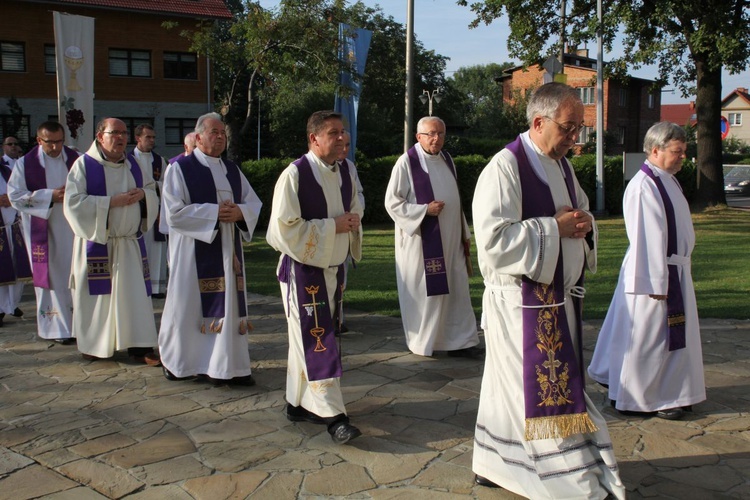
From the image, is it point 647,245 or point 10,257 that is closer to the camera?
point 647,245

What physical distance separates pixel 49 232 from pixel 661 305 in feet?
19.2

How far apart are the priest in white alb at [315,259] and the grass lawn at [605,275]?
3.86 m

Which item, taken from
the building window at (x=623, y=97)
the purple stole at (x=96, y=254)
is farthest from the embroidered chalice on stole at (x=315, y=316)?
the building window at (x=623, y=97)

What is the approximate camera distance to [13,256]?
8773 millimetres

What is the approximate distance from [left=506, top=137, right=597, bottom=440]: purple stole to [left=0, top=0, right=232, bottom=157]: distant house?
1083 inches

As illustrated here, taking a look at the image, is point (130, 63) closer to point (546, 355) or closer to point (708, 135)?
point (708, 135)

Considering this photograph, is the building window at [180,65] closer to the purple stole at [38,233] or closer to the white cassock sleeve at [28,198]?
the purple stole at [38,233]

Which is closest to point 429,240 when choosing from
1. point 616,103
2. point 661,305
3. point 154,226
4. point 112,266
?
point 661,305

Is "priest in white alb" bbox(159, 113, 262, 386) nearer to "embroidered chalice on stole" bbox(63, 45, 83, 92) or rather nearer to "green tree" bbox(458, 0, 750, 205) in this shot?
"embroidered chalice on stole" bbox(63, 45, 83, 92)

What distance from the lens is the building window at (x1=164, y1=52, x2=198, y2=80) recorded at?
32.9 m

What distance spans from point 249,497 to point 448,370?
281 cm

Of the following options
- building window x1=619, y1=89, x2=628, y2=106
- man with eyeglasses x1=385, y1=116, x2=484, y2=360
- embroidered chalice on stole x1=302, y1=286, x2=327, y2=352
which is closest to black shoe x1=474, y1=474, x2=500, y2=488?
embroidered chalice on stole x1=302, y1=286, x2=327, y2=352

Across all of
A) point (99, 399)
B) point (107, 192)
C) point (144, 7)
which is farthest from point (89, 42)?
point (144, 7)

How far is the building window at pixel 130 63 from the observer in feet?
104
